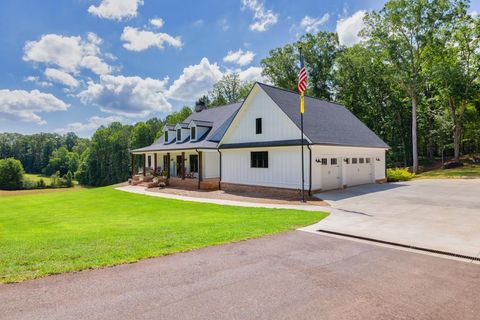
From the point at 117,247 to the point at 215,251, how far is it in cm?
227

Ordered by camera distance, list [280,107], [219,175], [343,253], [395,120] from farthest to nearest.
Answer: [395,120] → [219,175] → [280,107] → [343,253]

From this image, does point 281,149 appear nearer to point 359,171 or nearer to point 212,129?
point 359,171

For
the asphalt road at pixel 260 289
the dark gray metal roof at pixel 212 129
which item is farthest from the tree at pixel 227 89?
the asphalt road at pixel 260 289

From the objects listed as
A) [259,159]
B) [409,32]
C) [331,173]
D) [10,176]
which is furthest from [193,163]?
[10,176]

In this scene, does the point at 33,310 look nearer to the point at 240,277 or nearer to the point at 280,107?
the point at 240,277

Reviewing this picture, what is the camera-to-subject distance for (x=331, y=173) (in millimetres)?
18859

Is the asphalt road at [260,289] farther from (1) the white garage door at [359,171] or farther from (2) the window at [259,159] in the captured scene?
(1) the white garage door at [359,171]

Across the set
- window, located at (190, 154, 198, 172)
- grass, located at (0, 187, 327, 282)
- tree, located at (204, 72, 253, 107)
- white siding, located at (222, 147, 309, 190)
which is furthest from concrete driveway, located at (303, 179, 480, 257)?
tree, located at (204, 72, 253, 107)

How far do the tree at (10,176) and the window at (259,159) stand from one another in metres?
60.9

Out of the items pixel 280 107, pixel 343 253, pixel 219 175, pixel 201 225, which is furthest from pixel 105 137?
pixel 343 253

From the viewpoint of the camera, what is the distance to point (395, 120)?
40.5 metres

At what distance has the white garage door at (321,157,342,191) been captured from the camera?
60.1 ft

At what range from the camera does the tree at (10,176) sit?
192 ft

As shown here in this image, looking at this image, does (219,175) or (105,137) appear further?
(105,137)
